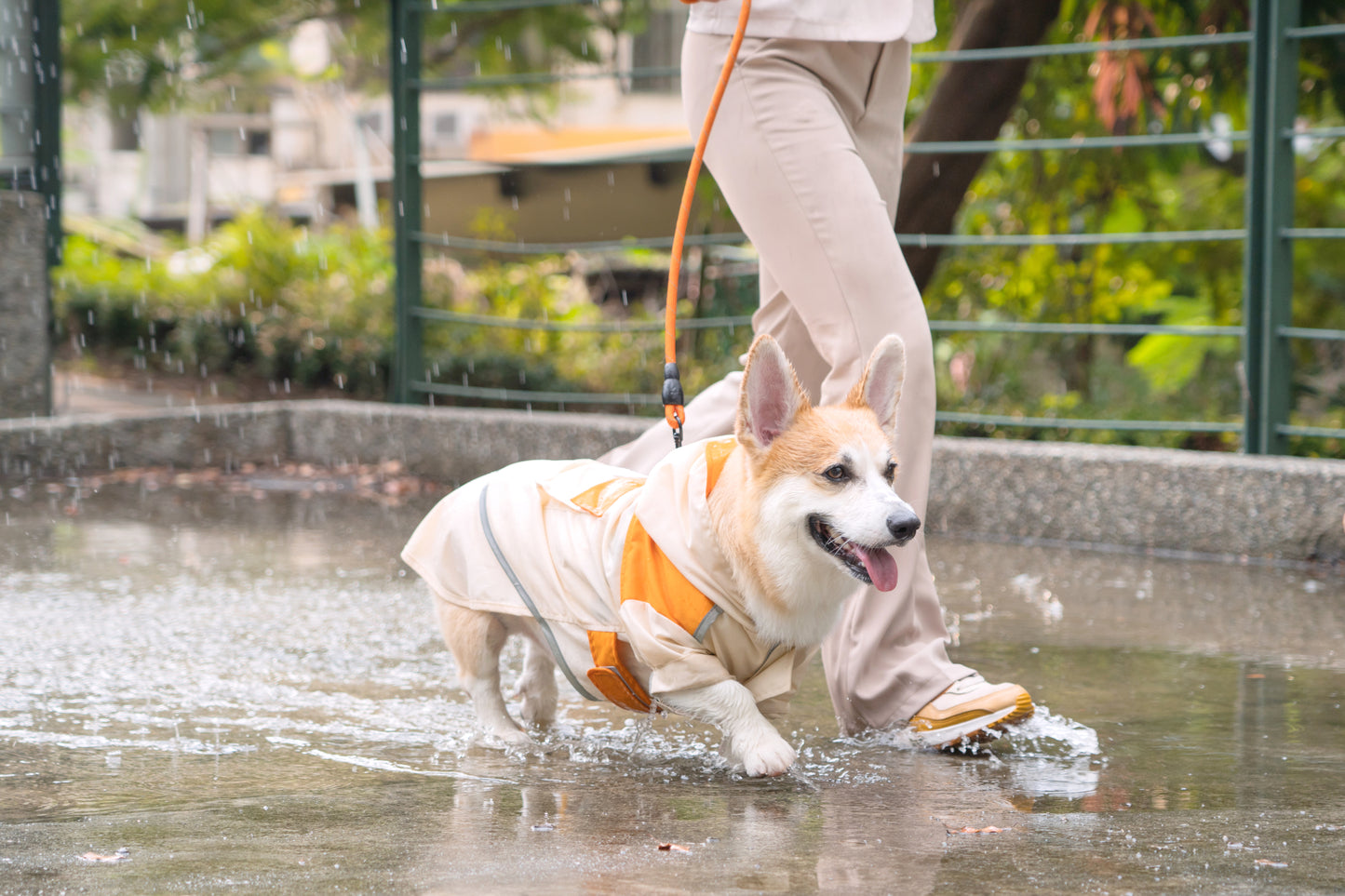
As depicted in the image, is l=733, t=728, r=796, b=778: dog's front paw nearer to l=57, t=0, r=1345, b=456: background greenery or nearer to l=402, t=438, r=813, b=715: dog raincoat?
l=402, t=438, r=813, b=715: dog raincoat

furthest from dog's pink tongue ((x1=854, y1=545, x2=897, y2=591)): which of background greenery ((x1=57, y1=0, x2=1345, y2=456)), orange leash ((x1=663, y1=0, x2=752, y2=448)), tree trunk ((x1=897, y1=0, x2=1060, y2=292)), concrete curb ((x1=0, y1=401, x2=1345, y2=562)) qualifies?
tree trunk ((x1=897, y1=0, x2=1060, y2=292))

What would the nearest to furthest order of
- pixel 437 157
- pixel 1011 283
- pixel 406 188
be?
pixel 406 188 < pixel 1011 283 < pixel 437 157

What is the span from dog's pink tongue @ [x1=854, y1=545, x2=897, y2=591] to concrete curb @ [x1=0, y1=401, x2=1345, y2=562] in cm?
312

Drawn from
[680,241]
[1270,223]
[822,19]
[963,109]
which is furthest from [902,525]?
[963,109]

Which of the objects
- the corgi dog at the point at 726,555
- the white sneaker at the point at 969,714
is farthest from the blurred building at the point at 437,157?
the white sneaker at the point at 969,714

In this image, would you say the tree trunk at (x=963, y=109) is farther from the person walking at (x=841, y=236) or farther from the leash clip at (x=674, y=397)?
the leash clip at (x=674, y=397)

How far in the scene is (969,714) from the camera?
10.7 feet

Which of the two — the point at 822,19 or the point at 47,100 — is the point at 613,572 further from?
the point at 47,100

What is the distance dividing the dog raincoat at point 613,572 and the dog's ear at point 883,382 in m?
0.28

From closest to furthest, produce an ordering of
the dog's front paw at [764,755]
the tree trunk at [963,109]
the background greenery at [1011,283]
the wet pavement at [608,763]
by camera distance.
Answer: the wet pavement at [608,763], the dog's front paw at [764,755], the tree trunk at [963,109], the background greenery at [1011,283]

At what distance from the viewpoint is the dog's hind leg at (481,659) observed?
3.36 metres

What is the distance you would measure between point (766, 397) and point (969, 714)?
0.79 meters

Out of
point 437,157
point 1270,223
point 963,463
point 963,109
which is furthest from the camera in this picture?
point 437,157

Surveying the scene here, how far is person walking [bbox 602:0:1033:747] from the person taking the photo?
3.41 metres
